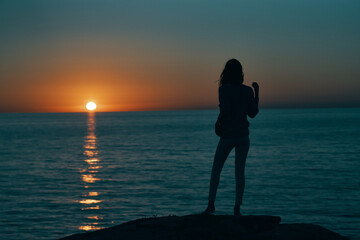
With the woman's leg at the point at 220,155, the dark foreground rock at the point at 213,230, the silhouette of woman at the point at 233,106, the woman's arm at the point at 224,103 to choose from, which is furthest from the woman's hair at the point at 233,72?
the dark foreground rock at the point at 213,230

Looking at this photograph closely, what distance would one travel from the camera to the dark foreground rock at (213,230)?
685cm

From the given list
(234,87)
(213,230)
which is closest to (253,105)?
(234,87)

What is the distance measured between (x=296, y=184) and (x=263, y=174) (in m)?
5.18

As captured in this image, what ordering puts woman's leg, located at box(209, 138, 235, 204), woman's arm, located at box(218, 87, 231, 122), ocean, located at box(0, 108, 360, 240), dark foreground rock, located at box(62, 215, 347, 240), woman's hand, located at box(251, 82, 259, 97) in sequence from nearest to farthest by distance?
dark foreground rock, located at box(62, 215, 347, 240) < woman's arm, located at box(218, 87, 231, 122) < woman's leg, located at box(209, 138, 235, 204) < woman's hand, located at box(251, 82, 259, 97) < ocean, located at box(0, 108, 360, 240)

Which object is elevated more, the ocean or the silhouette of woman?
the silhouette of woman

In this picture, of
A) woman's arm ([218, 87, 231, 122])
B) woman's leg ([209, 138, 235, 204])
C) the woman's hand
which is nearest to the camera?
woman's arm ([218, 87, 231, 122])

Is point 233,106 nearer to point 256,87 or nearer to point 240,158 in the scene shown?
point 256,87

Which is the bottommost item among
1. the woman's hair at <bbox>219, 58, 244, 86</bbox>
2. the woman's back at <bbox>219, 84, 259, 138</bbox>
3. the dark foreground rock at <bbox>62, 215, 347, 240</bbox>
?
the dark foreground rock at <bbox>62, 215, 347, 240</bbox>

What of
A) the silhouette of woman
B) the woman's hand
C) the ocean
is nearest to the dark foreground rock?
the silhouette of woman

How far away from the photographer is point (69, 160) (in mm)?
51469

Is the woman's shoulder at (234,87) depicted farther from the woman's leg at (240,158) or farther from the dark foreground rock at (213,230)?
the dark foreground rock at (213,230)

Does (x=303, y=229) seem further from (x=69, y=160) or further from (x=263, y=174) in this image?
(x=69, y=160)

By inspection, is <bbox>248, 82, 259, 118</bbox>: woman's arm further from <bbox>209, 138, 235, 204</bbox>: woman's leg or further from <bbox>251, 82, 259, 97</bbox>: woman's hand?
<bbox>209, 138, 235, 204</bbox>: woman's leg

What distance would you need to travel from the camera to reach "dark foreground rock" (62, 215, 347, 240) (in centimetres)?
685
